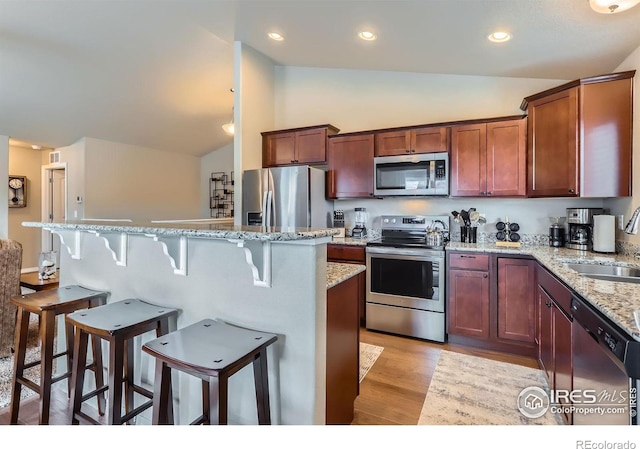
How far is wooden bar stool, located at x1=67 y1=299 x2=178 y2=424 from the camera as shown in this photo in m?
1.40

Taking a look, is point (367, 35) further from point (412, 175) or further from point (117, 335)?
point (117, 335)

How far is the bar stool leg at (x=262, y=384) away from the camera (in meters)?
1.30

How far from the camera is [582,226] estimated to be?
9.19 ft

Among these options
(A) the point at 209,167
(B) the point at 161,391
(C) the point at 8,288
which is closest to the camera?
(B) the point at 161,391

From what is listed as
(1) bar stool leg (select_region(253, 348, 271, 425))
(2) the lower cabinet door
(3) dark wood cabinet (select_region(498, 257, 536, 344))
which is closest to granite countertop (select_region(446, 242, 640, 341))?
(3) dark wood cabinet (select_region(498, 257, 536, 344))

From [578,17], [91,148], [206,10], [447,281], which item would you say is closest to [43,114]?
[91,148]

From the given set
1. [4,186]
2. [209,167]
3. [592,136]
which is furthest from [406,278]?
[4,186]

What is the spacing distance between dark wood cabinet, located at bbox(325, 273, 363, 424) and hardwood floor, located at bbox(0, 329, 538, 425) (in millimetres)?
258

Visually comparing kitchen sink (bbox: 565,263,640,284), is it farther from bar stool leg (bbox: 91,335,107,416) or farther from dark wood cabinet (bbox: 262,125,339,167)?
bar stool leg (bbox: 91,335,107,416)

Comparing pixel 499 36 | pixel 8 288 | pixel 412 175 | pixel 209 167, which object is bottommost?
pixel 8 288

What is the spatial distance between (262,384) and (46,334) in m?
1.27

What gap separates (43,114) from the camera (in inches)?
196

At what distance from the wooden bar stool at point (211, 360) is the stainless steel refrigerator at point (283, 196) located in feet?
7.44
